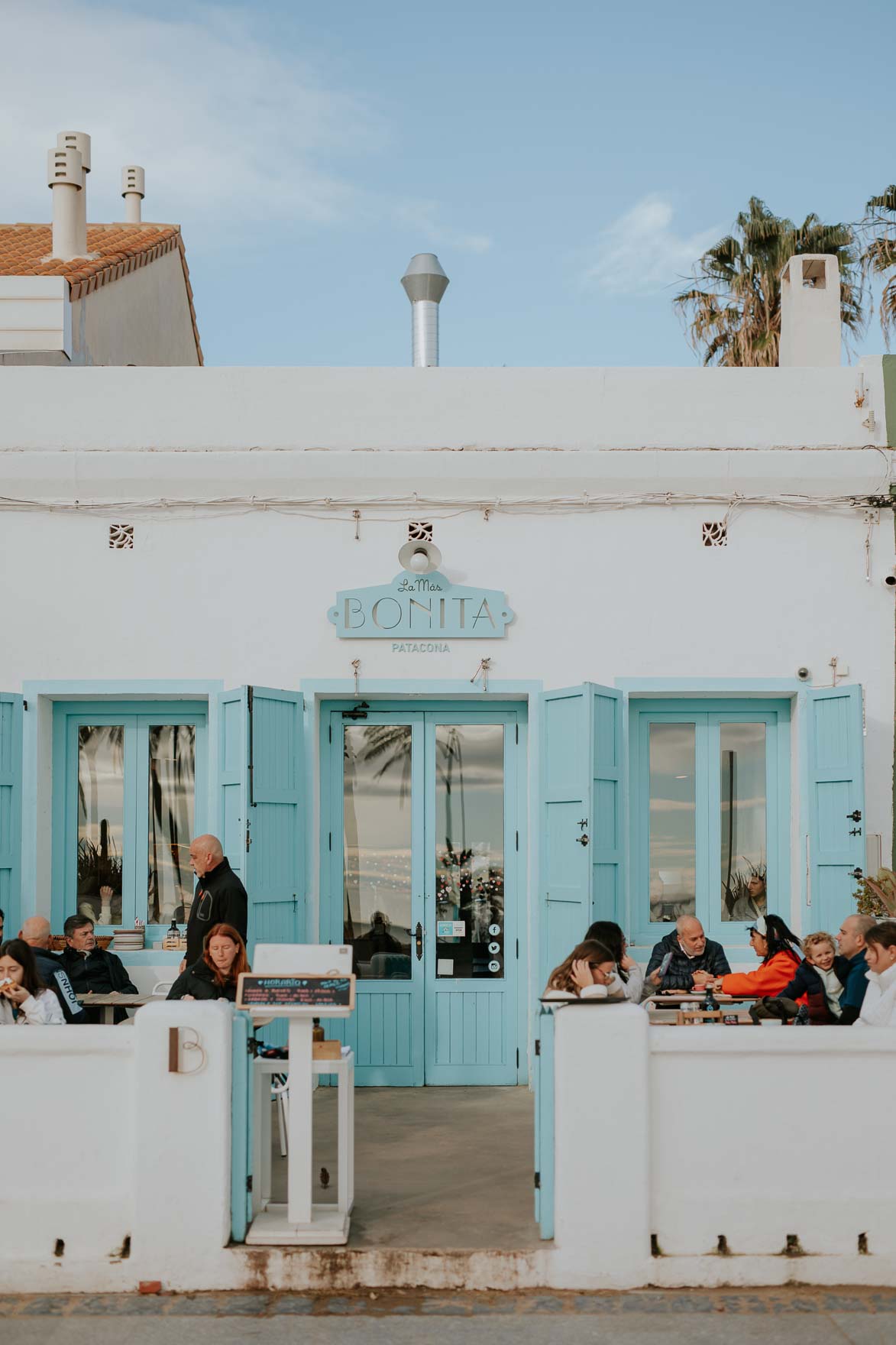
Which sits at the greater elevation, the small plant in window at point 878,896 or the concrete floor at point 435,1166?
the small plant in window at point 878,896

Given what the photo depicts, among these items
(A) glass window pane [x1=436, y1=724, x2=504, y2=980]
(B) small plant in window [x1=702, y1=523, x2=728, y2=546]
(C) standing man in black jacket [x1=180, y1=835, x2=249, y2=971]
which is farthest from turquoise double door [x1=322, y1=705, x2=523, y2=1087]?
(B) small plant in window [x1=702, y1=523, x2=728, y2=546]

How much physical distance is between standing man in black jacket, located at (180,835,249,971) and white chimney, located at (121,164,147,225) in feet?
45.7

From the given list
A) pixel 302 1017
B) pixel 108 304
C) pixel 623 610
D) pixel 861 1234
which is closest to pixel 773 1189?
pixel 861 1234

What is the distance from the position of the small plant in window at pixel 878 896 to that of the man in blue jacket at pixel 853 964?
1.18 ft

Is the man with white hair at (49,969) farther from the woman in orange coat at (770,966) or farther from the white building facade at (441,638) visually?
the woman in orange coat at (770,966)

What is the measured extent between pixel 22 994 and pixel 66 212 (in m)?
10.6

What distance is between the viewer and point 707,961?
8633mm

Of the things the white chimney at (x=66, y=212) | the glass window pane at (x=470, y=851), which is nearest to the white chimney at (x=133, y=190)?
the white chimney at (x=66, y=212)

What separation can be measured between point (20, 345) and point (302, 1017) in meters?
6.83

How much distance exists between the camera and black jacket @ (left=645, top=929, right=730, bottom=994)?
28.0 ft

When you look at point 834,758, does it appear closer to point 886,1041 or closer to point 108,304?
point 886,1041

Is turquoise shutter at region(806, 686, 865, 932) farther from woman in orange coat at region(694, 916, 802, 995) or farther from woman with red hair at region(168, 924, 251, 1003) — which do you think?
woman with red hair at region(168, 924, 251, 1003)

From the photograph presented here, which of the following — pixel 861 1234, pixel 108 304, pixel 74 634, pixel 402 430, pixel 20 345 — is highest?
pixel 108 304

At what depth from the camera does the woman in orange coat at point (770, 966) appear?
8047 mm
